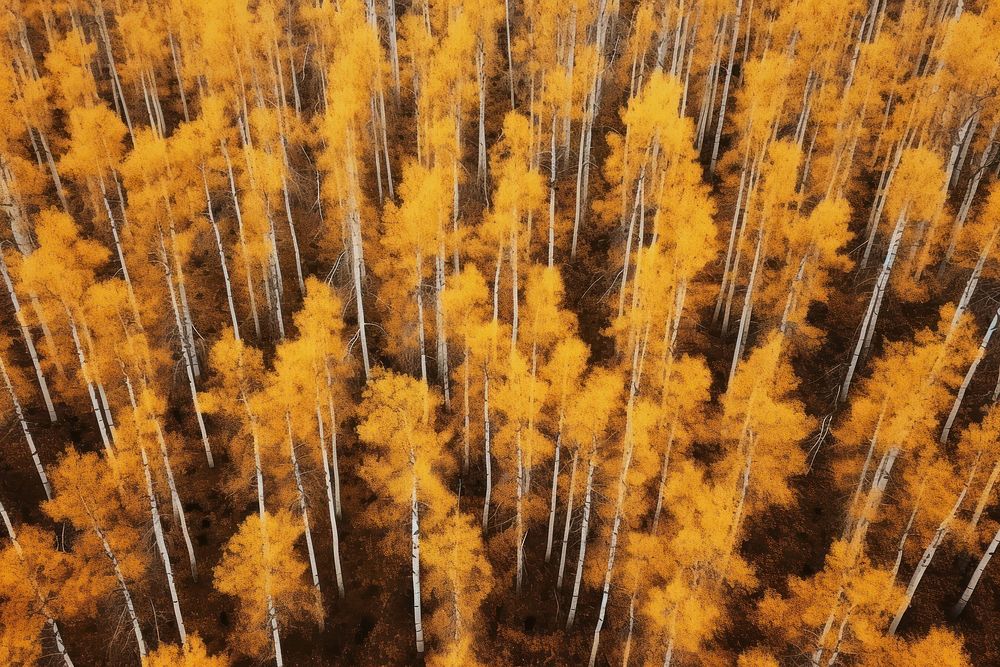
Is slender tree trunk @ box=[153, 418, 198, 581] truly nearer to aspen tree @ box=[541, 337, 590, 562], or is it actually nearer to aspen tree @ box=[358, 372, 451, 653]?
aspen tree @ box=[358, 372, 451, 653]

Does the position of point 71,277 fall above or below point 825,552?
above

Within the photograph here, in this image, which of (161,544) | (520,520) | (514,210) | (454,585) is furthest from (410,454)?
(514,210)

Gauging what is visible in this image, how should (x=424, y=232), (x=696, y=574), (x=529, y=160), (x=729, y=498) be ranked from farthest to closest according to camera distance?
(x=529, y=160) → (x=424, y=232) → (x=729, y=498) → (x=696, y=574)

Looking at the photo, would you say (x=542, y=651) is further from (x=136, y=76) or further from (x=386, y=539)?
(x=136, y=76)

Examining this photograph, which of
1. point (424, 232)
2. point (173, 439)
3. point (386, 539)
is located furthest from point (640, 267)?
point (173, 439)

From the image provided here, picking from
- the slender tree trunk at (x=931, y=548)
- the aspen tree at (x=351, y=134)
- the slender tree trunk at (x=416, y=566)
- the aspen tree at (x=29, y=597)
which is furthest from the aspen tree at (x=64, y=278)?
the slender tree trunk at (x=931, y=548)

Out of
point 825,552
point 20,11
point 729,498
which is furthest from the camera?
point 20,11

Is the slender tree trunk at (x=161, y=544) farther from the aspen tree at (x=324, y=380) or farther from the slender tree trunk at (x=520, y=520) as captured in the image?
the slender tree trunk at (x=520, y=520)

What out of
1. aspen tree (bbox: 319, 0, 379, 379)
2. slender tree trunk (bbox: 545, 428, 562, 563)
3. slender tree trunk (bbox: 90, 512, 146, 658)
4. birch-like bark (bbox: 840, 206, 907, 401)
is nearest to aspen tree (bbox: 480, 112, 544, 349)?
slender tree trunk (bbox: 545, 428, 562, 563)

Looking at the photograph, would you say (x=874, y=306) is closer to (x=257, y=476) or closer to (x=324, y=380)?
(x=324, y=380)
